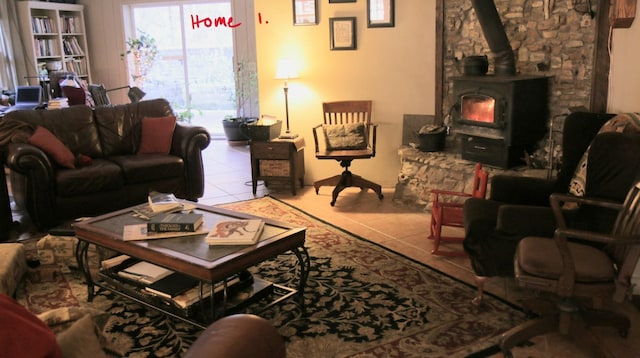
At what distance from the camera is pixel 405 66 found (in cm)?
525

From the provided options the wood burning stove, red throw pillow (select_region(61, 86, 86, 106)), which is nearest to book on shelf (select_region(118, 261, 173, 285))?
the wood burning stove

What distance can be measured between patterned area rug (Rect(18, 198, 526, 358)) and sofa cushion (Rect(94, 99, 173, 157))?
1.79m

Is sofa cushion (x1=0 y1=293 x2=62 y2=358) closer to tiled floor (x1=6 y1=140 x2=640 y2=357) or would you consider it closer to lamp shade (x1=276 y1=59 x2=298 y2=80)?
tiled floor (x1=6 y1=140 x2=640 y2=357)

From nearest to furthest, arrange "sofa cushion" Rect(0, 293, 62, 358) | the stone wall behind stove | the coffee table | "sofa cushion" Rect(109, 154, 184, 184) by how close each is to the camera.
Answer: "sofa cushion" Rect(0, 293, 62, 358)
the coffee table
the stone wall behind stove
"sofa cushion" Rect(109, 154, 184, 184)

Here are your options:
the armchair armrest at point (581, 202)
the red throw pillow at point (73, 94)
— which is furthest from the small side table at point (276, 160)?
the red throw pillow at point (73, 94)

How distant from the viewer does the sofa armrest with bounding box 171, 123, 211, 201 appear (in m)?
4.92

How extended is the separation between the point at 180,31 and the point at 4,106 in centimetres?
300

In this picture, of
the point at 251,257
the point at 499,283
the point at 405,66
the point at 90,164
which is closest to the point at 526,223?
the point at 499,283

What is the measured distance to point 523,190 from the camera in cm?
335

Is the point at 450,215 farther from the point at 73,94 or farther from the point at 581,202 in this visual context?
the point at 73,94

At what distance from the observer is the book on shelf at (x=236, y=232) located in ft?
8.82

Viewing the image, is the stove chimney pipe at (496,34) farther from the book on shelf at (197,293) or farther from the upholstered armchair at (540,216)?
the book on shelf at (197,293)

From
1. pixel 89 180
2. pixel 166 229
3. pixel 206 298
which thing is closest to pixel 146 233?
pixel 166 229

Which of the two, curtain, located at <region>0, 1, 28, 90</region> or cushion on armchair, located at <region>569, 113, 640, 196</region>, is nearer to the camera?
cushion on armchair, located at <region>569, 113, 640, 196</region>
